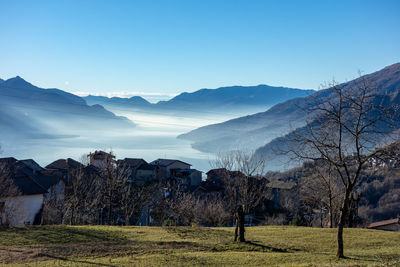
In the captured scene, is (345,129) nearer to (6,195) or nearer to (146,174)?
(6,195)

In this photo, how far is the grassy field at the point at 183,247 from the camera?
1462 cm

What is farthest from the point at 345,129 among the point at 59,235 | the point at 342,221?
the point at 59,235

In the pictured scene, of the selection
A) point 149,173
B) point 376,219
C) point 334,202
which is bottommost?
point 376,219

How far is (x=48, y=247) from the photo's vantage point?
18203mm

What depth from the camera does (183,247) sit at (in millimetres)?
18766

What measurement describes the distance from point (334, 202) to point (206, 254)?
25.8m

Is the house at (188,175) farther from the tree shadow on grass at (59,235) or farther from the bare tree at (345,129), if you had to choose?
the bare tree at (345,129)

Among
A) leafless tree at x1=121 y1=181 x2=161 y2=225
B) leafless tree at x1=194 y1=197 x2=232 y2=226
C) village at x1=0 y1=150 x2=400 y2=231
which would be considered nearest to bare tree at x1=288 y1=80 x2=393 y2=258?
village at x1=0 y1=150 x2=400 y2=231

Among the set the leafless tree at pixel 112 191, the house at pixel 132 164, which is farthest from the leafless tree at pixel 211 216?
the house at pixel 132 164

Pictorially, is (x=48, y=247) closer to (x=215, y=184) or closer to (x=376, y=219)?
(x=215, y=184)

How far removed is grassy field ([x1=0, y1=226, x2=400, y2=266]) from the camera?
14.6m

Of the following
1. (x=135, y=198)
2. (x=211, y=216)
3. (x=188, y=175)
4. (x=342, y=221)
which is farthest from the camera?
(x=188, y=175)

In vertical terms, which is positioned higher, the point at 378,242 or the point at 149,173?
the point at 149,173

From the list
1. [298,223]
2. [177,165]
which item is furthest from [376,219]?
[177,165]
